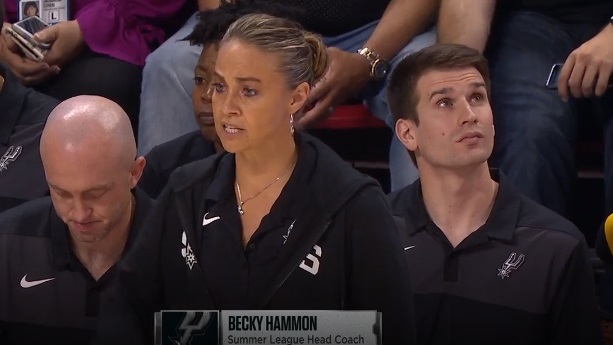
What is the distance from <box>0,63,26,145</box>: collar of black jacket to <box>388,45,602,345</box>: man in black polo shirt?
53 centimetres

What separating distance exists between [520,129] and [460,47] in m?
0.16

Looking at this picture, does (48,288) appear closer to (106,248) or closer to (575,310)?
(106,248)

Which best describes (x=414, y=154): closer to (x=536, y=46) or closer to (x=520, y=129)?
(x=520, y=129)

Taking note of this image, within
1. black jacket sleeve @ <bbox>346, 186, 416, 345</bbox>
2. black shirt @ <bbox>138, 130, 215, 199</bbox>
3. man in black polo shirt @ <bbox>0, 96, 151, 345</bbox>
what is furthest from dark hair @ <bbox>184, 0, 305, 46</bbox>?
black jacket sleeve @ <bbox>346, 186, 416, 345</bbox>

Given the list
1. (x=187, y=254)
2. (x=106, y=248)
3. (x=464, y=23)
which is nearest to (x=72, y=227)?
(x=106, y=248)

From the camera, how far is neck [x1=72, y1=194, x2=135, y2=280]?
968 mm

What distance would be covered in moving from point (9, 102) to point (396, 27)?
1.79 feet

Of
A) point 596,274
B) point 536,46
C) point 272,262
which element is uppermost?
point 536,46

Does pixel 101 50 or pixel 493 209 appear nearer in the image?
pixel 493 209

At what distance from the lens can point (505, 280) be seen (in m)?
0.97

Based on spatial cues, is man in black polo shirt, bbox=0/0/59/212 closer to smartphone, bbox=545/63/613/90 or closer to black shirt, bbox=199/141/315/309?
black shirt, bbox=199/141/315/309

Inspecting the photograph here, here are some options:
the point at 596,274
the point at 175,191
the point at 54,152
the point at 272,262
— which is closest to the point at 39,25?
the point at 54,152

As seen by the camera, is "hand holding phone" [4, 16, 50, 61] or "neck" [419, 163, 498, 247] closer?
"neck" [419, 163, 498, 247]

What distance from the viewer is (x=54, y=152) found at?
3.04 feet
